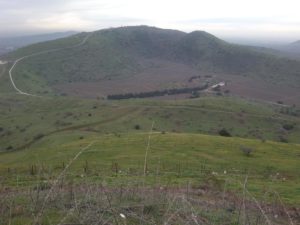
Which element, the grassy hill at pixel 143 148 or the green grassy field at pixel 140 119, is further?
the green grassy field at pixel 140 119

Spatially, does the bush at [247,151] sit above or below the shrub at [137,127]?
above

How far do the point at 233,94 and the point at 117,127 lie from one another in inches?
3134

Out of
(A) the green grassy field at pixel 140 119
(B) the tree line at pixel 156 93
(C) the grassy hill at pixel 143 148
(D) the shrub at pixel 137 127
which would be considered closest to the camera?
(C) the grassy hill at pixel 143 148

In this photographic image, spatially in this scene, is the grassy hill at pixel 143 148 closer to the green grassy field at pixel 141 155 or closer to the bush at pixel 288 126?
the green grassy field at pixel 141 155

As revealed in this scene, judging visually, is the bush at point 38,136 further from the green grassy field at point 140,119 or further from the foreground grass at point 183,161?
the foreground grass at point 183,161

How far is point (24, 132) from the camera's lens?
8119cm

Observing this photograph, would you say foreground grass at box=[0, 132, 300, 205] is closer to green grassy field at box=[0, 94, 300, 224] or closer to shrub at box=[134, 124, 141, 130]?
green grassy field at box=[0, 94, 300, 224]

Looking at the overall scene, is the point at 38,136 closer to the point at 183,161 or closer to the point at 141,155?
the point at 141,155

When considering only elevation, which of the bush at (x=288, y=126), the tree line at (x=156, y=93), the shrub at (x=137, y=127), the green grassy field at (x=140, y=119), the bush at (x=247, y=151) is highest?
the bush at (x=247, y=151)

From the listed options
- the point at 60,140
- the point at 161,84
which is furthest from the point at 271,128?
the point at 161,84

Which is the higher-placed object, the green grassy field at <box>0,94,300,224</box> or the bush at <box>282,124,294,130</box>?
the green grassy field at <box>0,94,300,224</box>

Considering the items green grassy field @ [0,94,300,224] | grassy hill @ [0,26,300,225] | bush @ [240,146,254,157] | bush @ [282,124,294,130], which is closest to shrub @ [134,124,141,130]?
grassy hill @ [0,26,300,225]

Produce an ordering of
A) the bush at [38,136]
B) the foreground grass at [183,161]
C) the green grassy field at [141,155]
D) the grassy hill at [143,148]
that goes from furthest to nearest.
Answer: the bush at [38,136] → the foreground grass at [183,161] → the green grassy field at [141,155] → the grassy hill at [143,148]

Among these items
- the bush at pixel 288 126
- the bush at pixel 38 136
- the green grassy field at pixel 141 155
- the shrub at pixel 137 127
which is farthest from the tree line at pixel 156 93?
the bush at pixel 38 136
